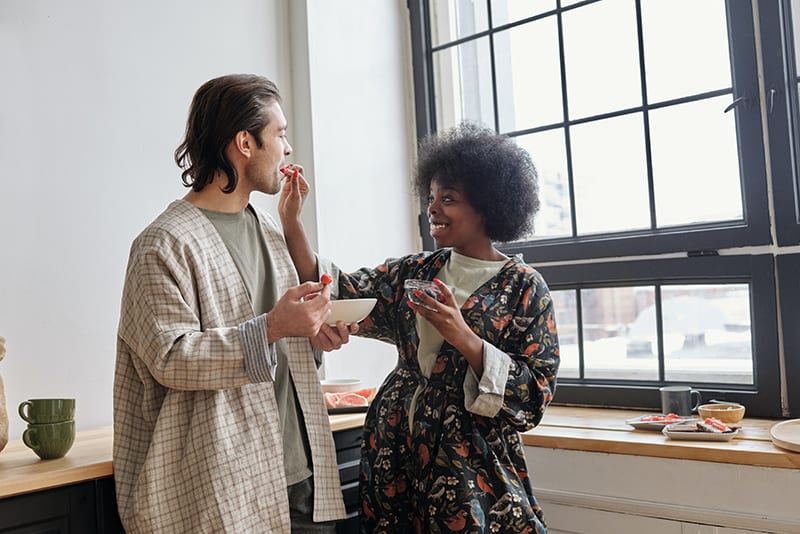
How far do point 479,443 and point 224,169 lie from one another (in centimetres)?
81

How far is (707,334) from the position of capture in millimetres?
2436

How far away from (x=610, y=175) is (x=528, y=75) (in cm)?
53

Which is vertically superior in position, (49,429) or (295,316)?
(295,316)

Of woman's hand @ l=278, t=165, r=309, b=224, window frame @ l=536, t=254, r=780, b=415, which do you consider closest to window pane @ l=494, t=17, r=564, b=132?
window frame @ l=536, t=254, r=780, b=415

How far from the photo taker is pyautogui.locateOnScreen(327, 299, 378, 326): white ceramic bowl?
65.9 inches

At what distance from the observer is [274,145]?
5.55 feet

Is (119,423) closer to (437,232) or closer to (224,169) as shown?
(224,169)

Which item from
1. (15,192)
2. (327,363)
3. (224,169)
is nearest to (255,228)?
(224,169)

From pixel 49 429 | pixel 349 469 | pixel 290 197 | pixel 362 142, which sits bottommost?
pixel 349 469

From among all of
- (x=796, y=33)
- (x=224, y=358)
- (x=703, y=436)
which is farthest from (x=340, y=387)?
(x=796, y=33)

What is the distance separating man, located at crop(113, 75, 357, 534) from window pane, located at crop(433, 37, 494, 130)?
150 cm

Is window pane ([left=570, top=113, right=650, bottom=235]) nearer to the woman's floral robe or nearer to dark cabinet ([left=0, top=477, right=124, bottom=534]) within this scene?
the woman's floral robe

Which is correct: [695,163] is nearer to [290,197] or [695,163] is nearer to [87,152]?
[290,197]

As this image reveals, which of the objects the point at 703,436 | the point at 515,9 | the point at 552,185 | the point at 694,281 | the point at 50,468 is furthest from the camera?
the point at 515,9
